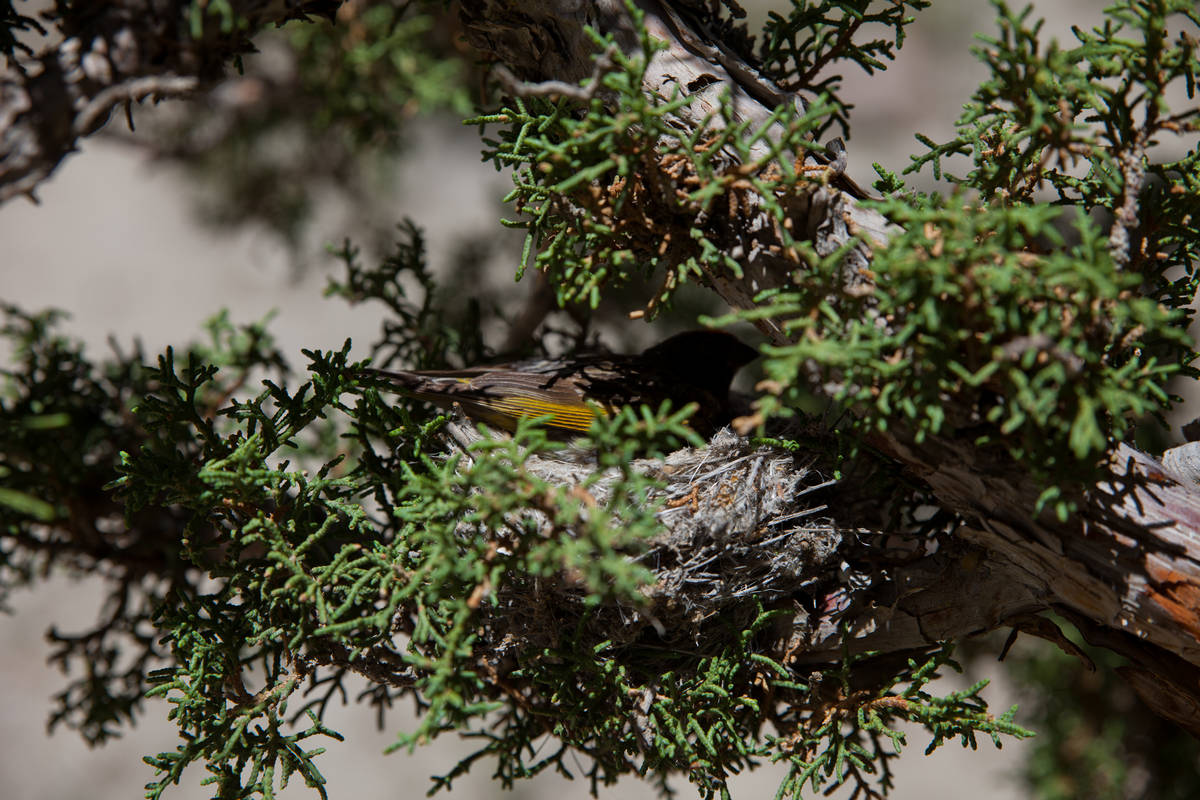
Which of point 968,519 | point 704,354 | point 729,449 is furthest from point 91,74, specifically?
point 704,354

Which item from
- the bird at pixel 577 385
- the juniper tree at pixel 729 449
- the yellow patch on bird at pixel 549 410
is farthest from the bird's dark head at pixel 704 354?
the juniper tree at pixel 729 449

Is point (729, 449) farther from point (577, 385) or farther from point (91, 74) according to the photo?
point (91, 74)

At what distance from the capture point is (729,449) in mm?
2721

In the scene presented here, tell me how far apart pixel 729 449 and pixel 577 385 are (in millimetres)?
686

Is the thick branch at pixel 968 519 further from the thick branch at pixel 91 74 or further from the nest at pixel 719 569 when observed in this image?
the thick branch at pixel 91 74

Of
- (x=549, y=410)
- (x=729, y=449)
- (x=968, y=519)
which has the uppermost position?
(x=549, y=410)

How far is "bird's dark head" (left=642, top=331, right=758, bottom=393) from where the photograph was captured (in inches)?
143

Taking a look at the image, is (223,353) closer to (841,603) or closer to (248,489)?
(248,489)

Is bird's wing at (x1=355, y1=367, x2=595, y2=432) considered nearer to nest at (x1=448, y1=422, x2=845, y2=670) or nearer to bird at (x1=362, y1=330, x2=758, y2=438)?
bird at (x1=362, y1=330, x2=758, y2=438)

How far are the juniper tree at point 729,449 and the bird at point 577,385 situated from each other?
176mm

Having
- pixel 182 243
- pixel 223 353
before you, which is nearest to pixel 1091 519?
pixel 223 353

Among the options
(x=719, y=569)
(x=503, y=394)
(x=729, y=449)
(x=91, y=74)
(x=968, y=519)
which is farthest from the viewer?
(x=503, y=394)

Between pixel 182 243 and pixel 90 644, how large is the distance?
274 inches

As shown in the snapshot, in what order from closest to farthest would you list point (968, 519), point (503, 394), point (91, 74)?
point (91, 74) → point (968, 519) → point (503, 394)
